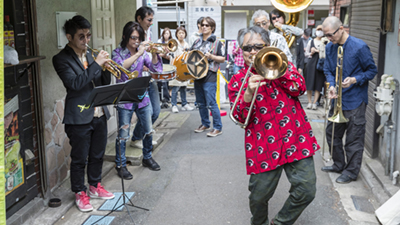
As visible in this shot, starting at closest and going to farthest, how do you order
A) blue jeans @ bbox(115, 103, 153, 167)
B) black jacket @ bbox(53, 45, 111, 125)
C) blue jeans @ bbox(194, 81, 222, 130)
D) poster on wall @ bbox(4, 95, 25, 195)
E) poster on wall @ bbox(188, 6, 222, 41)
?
poster on wall @ bbox(4, 95, 25, 195) → black jacket @ bbox(53, 45, 111, 125) → blue jeans @ bbox(115, 103, 153, 167) → blue jeans @ bbox(194, 81, 222, 130) → poster on wall @ bbox(188, 6, 222, 41)

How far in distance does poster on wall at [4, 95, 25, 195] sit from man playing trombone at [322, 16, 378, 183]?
11.4 feet

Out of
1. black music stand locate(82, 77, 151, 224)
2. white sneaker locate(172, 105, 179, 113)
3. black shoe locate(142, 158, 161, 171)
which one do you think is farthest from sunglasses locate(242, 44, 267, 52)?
white sneaker locate(172, 105, 179, 113)

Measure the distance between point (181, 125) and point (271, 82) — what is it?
17.2ft

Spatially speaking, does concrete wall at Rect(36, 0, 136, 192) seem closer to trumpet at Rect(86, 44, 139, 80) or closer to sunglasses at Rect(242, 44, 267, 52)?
trumpet at Rect(86, 44, 139, 80)

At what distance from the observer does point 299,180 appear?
3.43 m

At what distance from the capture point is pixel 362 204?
4.69 meters

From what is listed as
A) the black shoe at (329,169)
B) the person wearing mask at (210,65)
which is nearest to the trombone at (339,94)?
the black shoe at (329,169)

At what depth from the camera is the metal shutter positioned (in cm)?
583

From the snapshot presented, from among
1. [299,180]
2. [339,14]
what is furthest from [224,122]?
[299,180]

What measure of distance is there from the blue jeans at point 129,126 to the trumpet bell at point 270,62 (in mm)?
2629

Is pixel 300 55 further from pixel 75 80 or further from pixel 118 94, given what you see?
→ pixel 75 80

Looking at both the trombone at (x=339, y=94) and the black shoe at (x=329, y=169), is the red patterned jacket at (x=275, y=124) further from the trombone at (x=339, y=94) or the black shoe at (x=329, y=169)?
the black shoe at (x=329, y=169)

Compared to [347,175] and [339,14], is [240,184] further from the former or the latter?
[339,14]

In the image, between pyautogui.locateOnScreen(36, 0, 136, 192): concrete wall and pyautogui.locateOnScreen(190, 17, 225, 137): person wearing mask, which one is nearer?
pyautogui.locateOnScreen(36, 0, 136, 192): concrete wall
